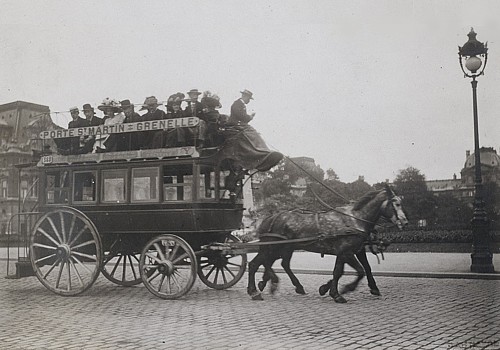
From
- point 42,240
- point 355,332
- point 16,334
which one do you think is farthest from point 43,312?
point 355,332

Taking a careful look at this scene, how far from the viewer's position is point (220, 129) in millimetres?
10094

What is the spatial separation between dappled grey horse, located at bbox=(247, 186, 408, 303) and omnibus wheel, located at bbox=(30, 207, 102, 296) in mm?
3058

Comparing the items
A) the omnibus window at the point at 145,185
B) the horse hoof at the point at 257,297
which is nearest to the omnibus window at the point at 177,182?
the omnibus window at the point at 145,185

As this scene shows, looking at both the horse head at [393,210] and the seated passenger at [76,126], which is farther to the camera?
the seated passenger at [76,126]

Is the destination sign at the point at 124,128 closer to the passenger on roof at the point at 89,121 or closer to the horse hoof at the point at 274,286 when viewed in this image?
the passenger on roof at the point at 89,121

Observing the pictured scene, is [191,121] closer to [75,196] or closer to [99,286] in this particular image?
[75,196]

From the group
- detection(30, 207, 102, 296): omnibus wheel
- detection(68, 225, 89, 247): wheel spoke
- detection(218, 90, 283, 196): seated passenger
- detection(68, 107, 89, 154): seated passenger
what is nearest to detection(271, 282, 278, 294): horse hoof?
detection(218, 90, 283, 196): seated passenger

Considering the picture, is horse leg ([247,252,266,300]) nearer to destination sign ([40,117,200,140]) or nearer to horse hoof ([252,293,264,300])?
horse hoof ([252,293,264,300])

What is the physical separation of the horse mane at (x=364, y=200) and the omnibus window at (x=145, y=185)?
3.61 m

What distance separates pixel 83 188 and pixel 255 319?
4937 millimetres

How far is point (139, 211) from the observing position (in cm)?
1016

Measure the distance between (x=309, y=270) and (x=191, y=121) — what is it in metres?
6.39

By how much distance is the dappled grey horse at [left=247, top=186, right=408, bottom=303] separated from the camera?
9.39 meters

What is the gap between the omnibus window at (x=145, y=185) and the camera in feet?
33.3
